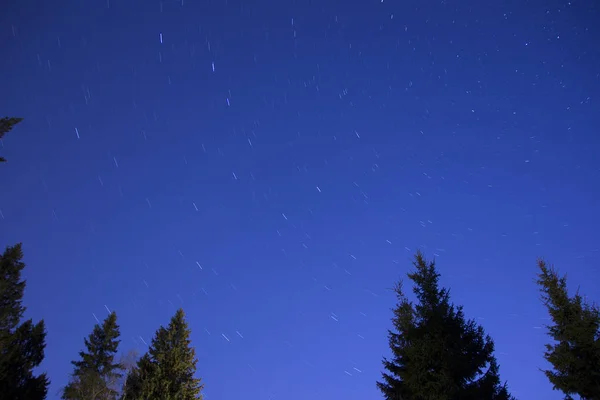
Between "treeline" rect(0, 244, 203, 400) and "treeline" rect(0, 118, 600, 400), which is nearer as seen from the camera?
"treeline" rect(0, 118, 600, 400)

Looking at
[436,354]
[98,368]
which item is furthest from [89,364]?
[436,354]

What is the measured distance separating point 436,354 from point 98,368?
75.2ft

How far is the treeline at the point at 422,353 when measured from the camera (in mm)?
13961

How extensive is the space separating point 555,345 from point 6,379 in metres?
28.2

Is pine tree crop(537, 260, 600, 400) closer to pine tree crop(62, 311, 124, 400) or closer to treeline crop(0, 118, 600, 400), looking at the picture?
treeline crop(0, 118, 600, 400)

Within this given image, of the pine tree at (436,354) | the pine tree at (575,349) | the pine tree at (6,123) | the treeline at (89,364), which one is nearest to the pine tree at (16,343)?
the treeline at (89,364)

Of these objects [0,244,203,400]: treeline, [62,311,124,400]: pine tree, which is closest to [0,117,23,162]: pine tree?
[0,244,203,400]: treeline

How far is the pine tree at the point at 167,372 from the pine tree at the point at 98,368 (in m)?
5.73

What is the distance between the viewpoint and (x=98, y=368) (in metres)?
24.4

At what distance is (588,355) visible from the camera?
14648 mm

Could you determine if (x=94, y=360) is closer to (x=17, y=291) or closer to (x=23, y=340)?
(x=23, y=340)

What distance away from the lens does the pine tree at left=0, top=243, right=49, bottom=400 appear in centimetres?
1911

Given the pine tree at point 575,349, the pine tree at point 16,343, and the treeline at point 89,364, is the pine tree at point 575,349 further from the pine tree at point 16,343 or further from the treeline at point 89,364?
the pine tree at point 16,343

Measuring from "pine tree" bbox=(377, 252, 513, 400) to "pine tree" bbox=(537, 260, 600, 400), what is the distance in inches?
115
